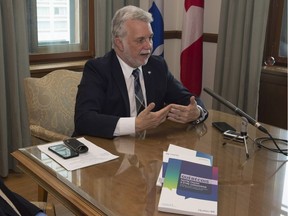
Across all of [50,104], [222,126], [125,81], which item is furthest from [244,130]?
[50,104]

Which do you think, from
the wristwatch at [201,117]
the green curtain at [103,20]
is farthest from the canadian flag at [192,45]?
the wristwatch at [201,117]

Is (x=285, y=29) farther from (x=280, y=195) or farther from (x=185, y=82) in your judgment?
(x=280, y=195)

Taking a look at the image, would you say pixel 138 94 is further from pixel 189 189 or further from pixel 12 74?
pixel 12 74

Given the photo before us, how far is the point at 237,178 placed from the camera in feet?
4.27

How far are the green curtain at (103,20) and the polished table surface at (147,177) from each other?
181 cm

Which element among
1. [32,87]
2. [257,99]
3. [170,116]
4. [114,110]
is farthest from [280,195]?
[257,99]

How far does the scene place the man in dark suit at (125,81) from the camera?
1816 mm

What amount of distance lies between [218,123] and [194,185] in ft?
2.46

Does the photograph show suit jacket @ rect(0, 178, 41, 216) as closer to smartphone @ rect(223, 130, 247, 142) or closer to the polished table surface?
the polished table surface

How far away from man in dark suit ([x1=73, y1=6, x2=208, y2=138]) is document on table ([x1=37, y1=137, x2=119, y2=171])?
0.24 meters

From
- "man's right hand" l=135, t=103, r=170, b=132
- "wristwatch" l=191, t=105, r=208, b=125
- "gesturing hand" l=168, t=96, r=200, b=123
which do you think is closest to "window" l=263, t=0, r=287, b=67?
"wristwatch" l=191, t=105, r=208, b=125

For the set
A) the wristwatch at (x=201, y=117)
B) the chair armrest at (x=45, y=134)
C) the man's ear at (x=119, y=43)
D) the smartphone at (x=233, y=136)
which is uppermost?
the man's ear at (x=119, y=43)

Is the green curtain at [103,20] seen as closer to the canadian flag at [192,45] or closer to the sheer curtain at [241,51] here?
the canadian flag at [192,45]

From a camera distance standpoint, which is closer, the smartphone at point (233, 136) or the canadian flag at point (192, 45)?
the smartphone at point (233, 136)
